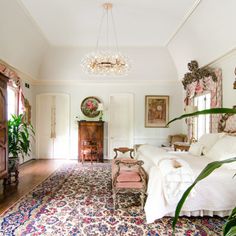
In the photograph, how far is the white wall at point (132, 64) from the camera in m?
6.32

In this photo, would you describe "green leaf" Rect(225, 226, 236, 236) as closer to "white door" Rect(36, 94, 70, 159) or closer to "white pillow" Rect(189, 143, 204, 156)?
"white pillow" Rect(189, 143, 204, 156)

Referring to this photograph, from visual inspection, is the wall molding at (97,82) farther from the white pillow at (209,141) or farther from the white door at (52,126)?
the white pillow at (209,141)

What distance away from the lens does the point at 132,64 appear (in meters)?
6.57

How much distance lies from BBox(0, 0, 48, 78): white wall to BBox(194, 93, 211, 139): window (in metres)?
4.42

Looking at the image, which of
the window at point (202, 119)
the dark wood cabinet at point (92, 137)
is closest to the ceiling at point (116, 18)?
the window at point (202, 119)

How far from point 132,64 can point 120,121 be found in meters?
1.87

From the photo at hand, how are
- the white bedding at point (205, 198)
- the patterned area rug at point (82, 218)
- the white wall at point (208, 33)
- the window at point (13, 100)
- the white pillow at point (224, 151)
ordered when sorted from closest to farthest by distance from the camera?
the patterned area rug at point (82, 218) < the white bedding at point (205, 198) < the white pillow at point (224, 151) < the white wall at point (208, 33) < the window at point (13, 100)

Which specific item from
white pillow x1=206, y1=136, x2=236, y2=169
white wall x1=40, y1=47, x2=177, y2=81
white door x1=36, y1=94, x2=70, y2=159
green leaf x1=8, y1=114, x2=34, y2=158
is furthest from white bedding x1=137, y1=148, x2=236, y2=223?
white door x1=36, y1=94, x2=70, y2=159

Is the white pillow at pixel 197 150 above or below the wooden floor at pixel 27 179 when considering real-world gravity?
above

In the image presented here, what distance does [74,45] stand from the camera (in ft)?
20.0

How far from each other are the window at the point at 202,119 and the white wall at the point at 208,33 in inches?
34.0

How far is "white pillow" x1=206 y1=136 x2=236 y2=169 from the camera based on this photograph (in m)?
2.87

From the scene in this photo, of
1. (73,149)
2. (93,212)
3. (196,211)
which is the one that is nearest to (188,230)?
(196,211)

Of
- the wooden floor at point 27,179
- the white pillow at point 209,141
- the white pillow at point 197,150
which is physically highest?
the white pillow at point 209,141
